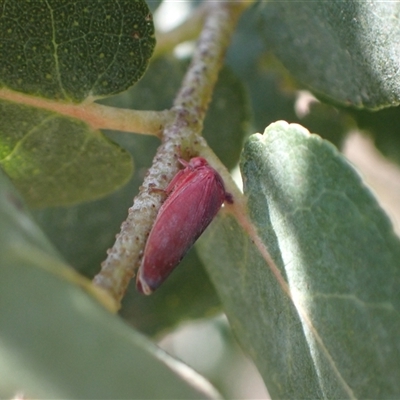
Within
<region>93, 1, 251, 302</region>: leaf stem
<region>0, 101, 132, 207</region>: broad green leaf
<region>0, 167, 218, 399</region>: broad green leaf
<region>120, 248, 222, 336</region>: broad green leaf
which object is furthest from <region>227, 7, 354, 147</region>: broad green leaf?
<region>0, 167, 218, 399</region>: broad green leaf

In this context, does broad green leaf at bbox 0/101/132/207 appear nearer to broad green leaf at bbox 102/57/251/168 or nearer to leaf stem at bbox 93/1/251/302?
leaf stem at bbox 93/1/251/302

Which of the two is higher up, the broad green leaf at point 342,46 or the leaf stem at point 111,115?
the broad green leaf at point 342,46

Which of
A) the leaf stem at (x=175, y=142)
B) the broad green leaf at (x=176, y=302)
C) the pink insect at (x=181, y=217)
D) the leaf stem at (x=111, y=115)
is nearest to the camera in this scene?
the leaf stem at (x=175, y=142)

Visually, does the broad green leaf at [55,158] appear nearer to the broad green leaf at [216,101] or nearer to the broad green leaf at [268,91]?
the broad green leaf at [216,101]

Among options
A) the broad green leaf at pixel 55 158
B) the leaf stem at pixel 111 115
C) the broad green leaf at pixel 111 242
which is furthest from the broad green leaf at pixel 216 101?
the leaf stem at pixel 111 115

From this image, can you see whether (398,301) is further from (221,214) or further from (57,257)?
(57,257)

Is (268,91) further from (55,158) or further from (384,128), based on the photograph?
(55,158)
